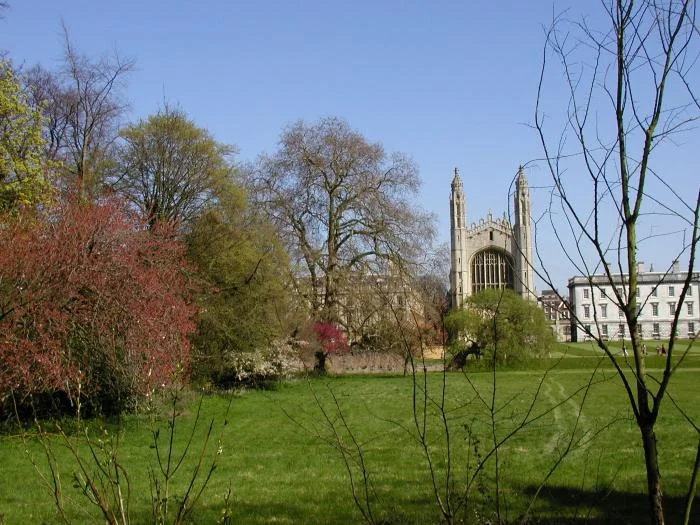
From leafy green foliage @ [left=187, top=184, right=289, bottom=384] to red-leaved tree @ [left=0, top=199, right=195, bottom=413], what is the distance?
226 inches

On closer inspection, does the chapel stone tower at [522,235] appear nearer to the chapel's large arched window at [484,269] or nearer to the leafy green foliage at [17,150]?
the chapel's large arched window at [484,269]

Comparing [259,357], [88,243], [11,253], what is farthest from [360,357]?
[11,253]

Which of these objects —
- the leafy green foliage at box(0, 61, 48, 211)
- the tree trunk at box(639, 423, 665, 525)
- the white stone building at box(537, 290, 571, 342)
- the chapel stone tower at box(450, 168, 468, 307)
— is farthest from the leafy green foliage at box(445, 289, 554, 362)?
the chapel stone tower at box(450, 168, 468, 307)

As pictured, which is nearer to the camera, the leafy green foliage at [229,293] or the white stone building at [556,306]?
the white stone building at [556,306]

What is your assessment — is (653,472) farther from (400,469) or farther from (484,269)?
(484,269)

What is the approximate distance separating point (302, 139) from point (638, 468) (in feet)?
84.5

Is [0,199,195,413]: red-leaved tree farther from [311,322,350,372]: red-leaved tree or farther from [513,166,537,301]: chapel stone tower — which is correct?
[311,322,350,372]: red-leaved tree

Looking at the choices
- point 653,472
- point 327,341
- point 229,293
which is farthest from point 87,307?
point 327,341

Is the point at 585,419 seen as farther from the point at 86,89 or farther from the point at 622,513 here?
the point at 86,89

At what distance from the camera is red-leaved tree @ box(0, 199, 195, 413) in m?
12.5

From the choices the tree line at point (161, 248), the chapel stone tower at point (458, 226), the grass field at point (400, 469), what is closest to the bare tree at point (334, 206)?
the tree line at point (161, 248)

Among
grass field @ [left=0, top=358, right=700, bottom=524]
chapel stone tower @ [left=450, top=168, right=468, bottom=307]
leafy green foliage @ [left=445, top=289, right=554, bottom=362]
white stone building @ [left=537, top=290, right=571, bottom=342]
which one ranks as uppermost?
chapel stone tower @ [left=450, top=168, right=468, bottom=307]

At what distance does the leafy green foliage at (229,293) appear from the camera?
74.3 ft

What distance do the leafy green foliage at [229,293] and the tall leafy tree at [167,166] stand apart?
0.91 metres
